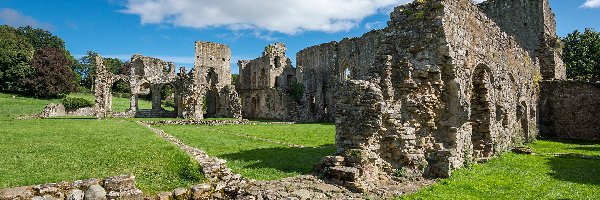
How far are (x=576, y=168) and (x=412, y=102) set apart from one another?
6.31 m

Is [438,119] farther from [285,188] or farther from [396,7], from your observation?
[285,188]

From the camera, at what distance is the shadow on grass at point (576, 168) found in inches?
423

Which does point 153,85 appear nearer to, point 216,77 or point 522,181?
point 216,77

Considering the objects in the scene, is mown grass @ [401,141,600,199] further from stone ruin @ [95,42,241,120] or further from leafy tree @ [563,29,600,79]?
leafy tree @ [563,29,600,79]

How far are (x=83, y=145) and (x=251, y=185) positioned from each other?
28.9 feet

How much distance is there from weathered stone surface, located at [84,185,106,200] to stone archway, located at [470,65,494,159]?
12.4 m

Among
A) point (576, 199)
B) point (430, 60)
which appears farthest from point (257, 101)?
point (576, 199)

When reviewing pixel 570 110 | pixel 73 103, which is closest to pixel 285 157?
pixel 570 110

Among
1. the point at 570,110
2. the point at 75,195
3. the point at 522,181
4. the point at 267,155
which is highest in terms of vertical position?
the point at 570,110

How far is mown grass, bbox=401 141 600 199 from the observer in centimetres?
879

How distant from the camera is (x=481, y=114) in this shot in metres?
14.4

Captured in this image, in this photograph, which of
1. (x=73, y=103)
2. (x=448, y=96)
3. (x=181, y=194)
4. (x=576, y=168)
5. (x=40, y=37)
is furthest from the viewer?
(x=40, y=37)

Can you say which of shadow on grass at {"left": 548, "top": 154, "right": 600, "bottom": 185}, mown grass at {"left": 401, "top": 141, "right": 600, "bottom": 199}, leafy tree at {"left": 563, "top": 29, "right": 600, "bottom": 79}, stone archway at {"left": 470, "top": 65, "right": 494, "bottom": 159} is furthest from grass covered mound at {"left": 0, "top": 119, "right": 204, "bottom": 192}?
leafy tree at {"left": 563, "top": 29, "right": 600, "bottom": 79}

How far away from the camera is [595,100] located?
2338 centimetres
